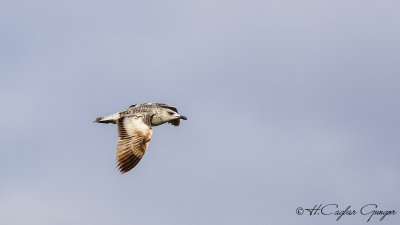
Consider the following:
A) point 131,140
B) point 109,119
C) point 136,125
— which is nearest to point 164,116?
point 109,119

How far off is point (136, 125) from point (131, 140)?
1441 millimetres

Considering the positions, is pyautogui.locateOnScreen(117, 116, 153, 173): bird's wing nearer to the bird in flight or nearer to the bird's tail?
the bird in flight

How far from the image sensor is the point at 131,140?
3881cm

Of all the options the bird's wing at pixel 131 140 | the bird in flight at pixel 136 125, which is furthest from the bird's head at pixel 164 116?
the bird's wing at pixel 131 140

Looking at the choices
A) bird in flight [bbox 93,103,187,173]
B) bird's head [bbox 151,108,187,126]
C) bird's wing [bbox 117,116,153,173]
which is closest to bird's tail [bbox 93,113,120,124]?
bird in flight [bbox 93,103,187,173]

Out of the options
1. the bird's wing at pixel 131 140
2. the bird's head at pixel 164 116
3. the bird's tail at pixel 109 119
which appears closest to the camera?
the bird's wing at pixel 131 140

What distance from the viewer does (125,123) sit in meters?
40.4

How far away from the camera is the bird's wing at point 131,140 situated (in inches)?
1483

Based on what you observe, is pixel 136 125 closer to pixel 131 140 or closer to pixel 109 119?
pixel 131 140

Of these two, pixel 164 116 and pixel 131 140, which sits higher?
pixel 164 116

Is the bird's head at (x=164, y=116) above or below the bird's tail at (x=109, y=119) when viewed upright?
above

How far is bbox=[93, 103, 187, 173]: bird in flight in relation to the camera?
37.9 meters

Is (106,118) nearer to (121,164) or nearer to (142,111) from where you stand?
(142,111)

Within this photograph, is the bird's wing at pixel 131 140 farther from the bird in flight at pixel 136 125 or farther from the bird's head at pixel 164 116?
the bird's head at pixel 164 116
